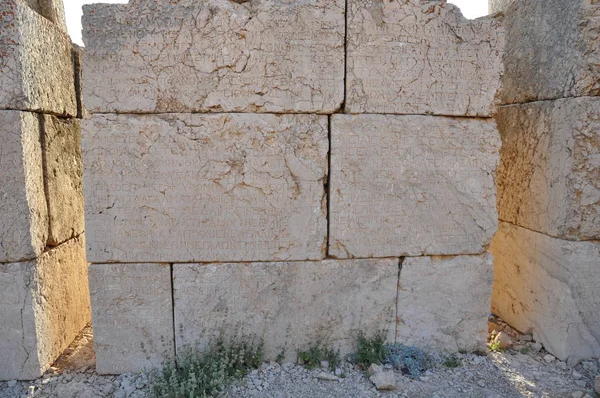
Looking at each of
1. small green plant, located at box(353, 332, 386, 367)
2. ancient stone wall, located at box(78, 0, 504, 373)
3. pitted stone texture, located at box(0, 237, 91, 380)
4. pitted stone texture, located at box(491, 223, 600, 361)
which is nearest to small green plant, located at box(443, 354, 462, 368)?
ancient stone wall, located at box(78, 0, 504, 373)

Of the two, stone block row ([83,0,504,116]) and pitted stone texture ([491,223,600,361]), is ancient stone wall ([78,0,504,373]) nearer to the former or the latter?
stone block row ([83,0,504,116])

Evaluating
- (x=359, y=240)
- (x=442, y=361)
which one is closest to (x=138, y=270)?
(x=359, y=240)

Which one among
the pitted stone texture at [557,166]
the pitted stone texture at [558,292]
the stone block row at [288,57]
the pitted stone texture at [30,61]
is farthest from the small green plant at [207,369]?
the pitted stone texture at [557,166]

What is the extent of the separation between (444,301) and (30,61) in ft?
10.7

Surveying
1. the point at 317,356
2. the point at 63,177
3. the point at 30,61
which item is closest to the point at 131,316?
the point at 63,177

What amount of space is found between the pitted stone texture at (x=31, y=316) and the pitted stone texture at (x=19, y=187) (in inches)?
5.1

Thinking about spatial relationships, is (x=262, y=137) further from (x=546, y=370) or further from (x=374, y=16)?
(x=546, y=370)

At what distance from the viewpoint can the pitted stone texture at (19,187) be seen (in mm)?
2597

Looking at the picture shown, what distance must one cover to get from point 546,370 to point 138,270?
2.96 metres

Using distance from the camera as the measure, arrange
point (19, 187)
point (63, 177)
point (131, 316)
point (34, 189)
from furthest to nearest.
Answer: point (63, 177)
point (131, 316)
point (34, 189)
point (19, 187)

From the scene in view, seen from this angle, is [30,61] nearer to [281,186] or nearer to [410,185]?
[281,186]

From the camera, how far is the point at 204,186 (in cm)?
279

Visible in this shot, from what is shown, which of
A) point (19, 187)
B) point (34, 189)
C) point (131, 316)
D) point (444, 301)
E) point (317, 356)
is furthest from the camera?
point (444, 301)

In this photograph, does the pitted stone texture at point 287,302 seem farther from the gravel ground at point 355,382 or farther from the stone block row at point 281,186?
the gravel ground at point 355,382
